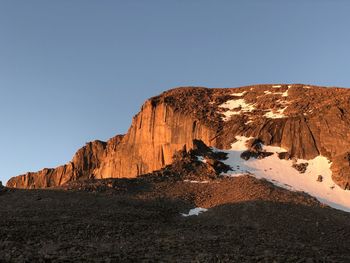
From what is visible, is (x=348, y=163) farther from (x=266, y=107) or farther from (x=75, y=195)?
(x=75, y=195)

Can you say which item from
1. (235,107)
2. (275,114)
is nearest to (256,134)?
(275,114)

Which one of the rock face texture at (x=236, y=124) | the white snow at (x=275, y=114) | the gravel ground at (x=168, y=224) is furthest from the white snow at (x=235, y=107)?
the gravel ground at (x=168, y=224)

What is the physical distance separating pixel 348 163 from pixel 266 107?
2230 centimetres

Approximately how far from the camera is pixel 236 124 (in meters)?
79.6

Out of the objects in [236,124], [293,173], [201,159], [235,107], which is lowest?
[293,173]

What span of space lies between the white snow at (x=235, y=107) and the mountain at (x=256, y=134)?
0.17m

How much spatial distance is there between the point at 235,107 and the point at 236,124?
7.96 meters

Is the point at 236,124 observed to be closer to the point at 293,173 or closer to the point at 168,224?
the point at 293,173

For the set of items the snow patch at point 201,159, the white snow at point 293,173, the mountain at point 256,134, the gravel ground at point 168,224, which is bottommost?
the gravel ground at point 168,224

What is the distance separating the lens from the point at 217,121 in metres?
82.2

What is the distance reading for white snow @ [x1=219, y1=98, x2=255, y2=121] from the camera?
277ft

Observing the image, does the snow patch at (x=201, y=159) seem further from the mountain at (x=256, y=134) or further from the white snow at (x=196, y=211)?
the white snow at (x=196, y=211)

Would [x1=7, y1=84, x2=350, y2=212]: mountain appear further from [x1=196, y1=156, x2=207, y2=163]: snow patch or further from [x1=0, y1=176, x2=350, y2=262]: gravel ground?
[x1=0, y1=176, x2=350, y2=262]: gravel ground

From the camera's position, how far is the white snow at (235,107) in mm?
84331
